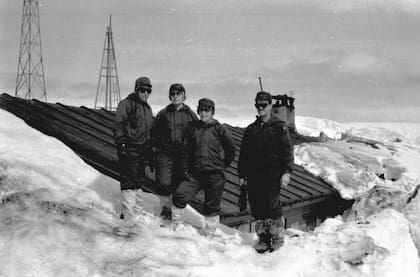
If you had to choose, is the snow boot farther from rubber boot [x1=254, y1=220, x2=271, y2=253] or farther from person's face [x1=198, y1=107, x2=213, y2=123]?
rubber boot [x1=254, y1=220, x2=271, y2=253]

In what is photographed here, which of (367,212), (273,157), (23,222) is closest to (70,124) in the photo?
(23,222)

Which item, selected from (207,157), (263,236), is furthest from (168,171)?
(263,236)

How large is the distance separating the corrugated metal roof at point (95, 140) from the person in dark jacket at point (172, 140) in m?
1.89

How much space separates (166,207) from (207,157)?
3.31 ft

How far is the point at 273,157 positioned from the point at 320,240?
140 centimetres

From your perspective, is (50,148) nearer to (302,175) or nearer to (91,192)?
(91,192)

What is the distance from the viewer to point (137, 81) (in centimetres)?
596

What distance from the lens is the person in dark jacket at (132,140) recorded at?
5.83 meters

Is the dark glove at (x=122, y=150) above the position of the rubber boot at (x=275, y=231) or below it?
above

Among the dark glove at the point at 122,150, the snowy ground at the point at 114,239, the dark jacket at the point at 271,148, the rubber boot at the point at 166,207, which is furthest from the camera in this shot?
the rubber boot at the point at 166,207

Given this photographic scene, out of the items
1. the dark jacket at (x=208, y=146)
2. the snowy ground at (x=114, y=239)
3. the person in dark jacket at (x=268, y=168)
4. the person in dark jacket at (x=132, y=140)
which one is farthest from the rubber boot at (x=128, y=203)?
the person in dark jacket at (x=268, y=168)

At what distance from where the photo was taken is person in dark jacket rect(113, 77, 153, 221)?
5828 mm

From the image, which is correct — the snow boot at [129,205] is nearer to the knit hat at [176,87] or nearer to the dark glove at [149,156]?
the dark glove at [149,156]

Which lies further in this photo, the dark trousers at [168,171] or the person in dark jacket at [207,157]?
the dark trousers at [168,171]
